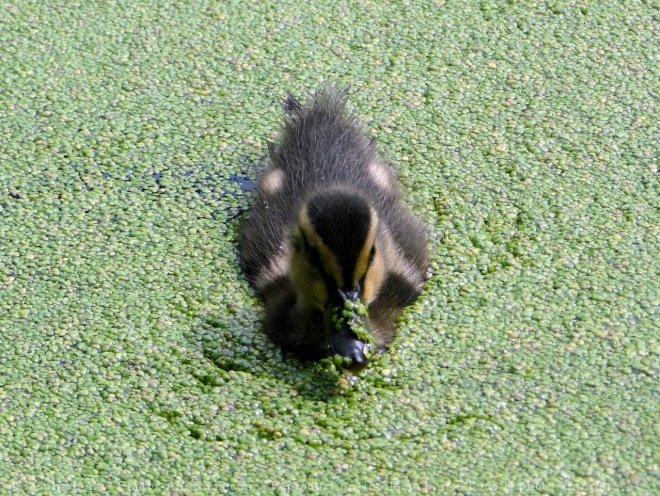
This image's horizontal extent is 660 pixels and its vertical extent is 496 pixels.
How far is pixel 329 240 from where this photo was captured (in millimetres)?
2580

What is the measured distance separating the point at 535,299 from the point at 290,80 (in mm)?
1297

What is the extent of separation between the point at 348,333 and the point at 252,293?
1.66ft

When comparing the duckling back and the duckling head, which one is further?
the duckling back

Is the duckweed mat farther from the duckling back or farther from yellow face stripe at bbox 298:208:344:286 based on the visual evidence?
yellow face stripe at bbox 298:208:344:286

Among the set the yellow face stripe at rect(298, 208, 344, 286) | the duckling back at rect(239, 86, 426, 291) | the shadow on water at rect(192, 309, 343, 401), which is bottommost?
the shadow on water at rect(192, 309, 343, 401)

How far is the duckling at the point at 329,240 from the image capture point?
2.59 metres

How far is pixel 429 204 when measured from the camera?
10.7 feet

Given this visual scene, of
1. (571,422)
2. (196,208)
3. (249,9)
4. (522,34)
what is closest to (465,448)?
(571,422)

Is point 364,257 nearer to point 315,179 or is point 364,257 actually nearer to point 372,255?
point 372,255

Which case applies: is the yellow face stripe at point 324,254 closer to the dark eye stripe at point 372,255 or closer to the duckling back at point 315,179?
the dark eye stripe at point 372,255

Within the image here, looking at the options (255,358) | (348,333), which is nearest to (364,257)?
(348,333)

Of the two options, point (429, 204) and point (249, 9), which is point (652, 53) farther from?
point (249, 9)

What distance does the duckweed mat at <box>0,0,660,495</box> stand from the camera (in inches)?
96.5

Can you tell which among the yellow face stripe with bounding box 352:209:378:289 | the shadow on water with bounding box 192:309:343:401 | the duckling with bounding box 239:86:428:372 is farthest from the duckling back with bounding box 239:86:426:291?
the yellow face stripe with bounding box 352:209:378:289
